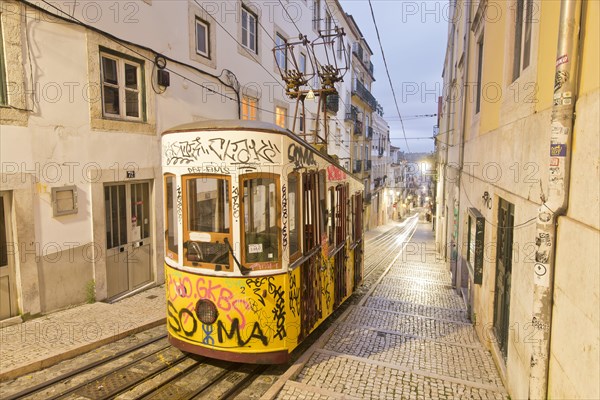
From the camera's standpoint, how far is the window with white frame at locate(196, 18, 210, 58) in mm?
10730

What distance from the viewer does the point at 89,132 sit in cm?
755

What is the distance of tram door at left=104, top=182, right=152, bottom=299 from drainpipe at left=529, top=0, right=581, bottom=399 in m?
7.77

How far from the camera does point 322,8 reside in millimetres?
21828

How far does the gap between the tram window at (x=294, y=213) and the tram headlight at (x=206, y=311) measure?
1222 millimetres

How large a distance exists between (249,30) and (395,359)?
11.8 metres

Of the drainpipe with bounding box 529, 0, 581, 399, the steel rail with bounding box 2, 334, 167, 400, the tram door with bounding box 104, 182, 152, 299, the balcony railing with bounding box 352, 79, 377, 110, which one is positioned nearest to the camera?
the drainpipe with bounding box 529, 0, 581, 399

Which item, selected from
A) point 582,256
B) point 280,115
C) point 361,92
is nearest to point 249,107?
point 280,115

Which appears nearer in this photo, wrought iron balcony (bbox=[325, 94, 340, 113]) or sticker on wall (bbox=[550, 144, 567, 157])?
sticker on wall (bbox=[550, 144, 567, 157])

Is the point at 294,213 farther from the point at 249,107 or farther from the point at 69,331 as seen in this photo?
the point at 249,107

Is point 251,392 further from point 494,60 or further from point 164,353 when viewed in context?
point 494,60

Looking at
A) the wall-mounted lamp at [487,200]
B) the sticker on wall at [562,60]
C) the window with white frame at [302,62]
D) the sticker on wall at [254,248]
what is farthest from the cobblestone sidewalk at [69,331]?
the window with white frame at [302,62]

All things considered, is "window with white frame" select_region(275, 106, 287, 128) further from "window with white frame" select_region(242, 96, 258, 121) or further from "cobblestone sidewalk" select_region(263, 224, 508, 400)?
"cobblestone sidewalk" select_region(263, 224, 508, 400)

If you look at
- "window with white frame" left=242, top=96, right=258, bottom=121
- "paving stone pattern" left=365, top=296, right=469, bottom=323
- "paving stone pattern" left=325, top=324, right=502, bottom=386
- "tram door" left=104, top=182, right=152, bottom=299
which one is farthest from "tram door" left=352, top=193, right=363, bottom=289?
"window with white frame" left=242, top=96, right=258, bottom=121

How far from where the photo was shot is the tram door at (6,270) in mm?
6418
